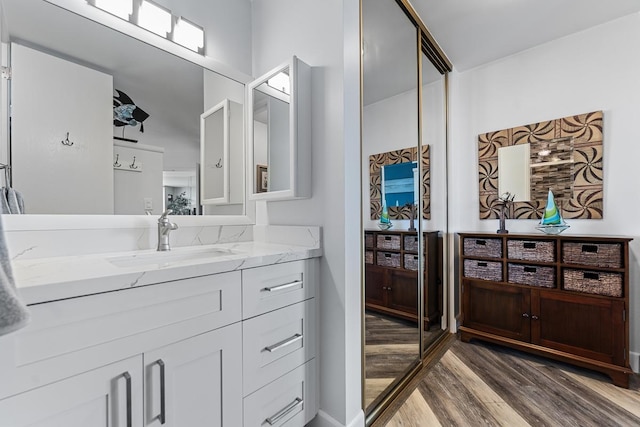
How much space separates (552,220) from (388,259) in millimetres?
1385

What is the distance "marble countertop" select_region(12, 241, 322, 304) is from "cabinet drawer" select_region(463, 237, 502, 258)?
1.57 meters

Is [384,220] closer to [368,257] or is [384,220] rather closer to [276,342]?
[368,257]

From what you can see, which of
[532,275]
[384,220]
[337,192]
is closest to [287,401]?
[337,192]

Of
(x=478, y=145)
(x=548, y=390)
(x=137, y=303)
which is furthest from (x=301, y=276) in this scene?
(x=478, y=145)

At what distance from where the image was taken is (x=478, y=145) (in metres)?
2.69

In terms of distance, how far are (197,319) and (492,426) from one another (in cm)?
157

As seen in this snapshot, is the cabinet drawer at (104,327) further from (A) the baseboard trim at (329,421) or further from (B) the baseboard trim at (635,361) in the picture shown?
(B) the baseboard trim at (635,361)

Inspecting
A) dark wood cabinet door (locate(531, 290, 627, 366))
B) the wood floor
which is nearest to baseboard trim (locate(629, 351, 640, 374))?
the wood floor

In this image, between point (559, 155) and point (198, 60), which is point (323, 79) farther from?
point (559, 155)

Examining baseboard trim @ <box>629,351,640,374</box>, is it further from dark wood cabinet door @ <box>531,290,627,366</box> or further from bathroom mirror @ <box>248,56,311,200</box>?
bathroom mirror @ <box>248,56,311,200</box>

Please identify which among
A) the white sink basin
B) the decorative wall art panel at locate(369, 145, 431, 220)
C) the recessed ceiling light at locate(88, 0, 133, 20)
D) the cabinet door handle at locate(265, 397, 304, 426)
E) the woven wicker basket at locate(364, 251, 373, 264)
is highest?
the recessed ceiling light at locate(88, 0, 133, 20)

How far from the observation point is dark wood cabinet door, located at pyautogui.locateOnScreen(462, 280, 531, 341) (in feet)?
6.89

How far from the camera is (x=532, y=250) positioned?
2068mm

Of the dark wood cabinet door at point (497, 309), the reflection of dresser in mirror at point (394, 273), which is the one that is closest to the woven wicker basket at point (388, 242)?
the reflection of dresser in mirror at point (394, 273)
